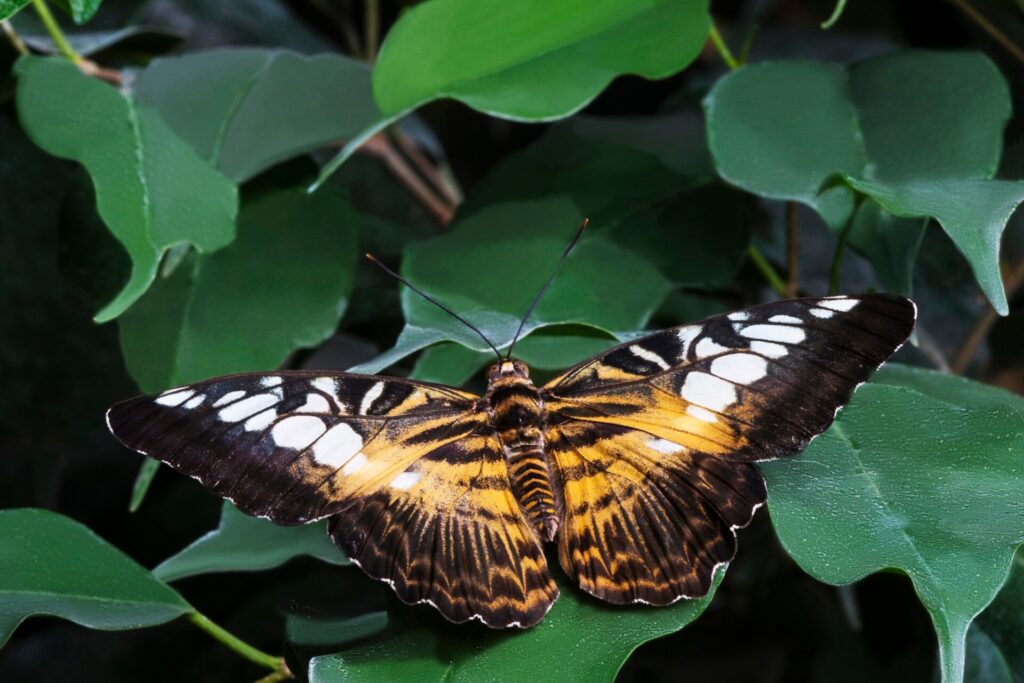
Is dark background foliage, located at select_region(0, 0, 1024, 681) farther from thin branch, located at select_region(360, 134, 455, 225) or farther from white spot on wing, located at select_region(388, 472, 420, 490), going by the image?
white spot on wing, located at select_region(388, 472, 420, 490)

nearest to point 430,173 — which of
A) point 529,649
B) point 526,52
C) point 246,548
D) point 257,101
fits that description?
point 257,101

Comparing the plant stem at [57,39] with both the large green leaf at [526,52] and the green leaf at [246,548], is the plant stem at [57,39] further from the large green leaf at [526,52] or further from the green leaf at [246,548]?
the green leaf at [246,548]

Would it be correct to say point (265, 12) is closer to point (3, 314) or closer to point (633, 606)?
point (3, 314)

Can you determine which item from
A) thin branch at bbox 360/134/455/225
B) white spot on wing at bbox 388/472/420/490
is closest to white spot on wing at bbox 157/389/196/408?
white spot on wing at bbox 388/472/420/490

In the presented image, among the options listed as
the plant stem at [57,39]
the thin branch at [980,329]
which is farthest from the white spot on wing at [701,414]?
the plant stem at [57,39]

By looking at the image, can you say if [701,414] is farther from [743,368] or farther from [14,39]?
[14,39]

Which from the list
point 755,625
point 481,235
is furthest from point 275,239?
point 755,625
